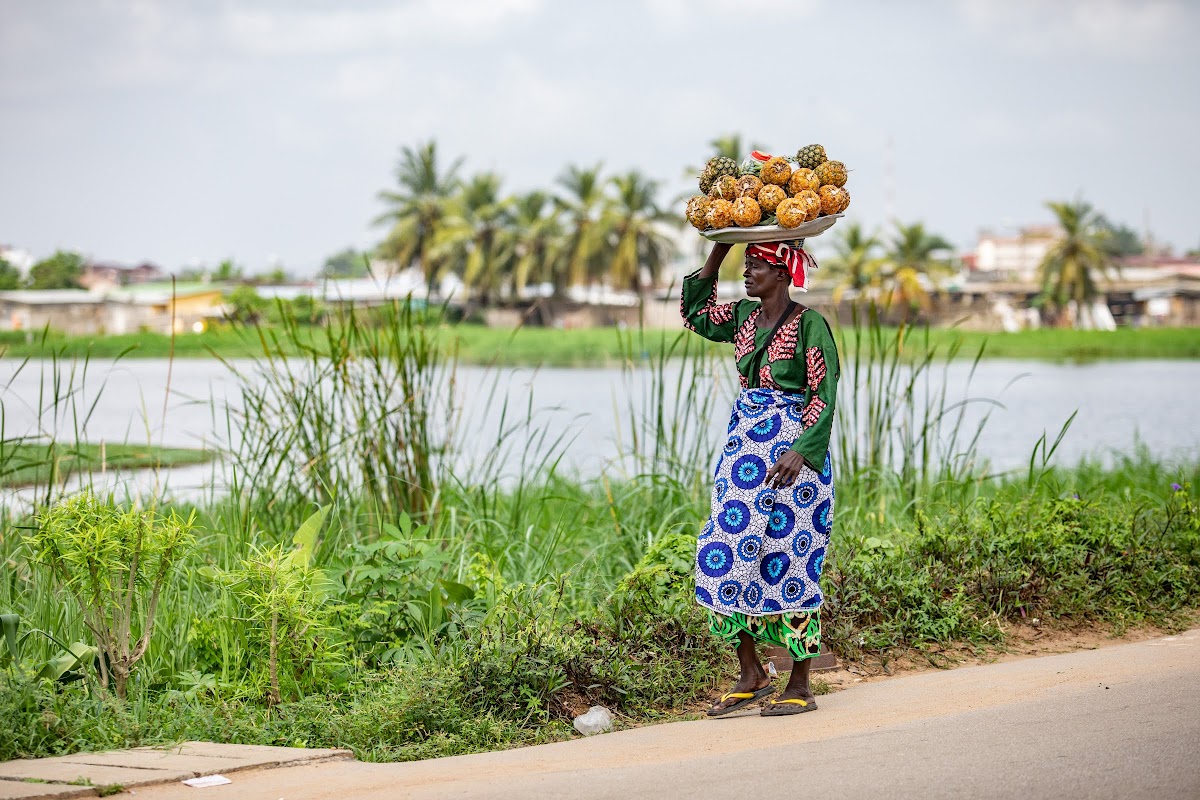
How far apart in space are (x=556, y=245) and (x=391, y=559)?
46.4 meters

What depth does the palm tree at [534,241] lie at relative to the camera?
50.6m

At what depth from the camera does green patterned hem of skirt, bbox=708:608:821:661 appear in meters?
3.93

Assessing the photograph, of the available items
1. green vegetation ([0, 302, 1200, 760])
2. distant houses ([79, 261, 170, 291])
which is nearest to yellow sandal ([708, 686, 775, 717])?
green vegetation ([0, 302, 1200, 760])

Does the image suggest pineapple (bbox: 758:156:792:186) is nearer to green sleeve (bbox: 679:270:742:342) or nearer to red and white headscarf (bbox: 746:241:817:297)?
red and white headscarf (bbox: 746:241:817:297)

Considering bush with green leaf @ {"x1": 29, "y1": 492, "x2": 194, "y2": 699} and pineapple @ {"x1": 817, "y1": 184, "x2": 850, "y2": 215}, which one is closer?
bush with green leaf @ {"x1": 29, "y1": 492, "x2": 194, "y2": 699}

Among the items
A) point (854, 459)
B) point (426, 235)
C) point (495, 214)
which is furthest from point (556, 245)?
point (854, 459)

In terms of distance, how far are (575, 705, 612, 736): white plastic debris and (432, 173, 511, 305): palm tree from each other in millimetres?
46890

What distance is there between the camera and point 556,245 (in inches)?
1984

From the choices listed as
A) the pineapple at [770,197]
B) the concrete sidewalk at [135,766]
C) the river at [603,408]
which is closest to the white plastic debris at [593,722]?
the concrete sidewalk at [135,766]

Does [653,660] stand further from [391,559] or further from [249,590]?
[249,590]

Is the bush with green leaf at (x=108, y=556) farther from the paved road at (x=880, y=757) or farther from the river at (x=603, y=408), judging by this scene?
the river at (x=603, y=408)

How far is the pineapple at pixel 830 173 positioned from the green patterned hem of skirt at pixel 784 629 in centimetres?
140

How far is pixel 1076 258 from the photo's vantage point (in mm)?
51781

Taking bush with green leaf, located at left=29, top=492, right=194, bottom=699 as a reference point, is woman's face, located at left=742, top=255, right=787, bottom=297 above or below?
above
